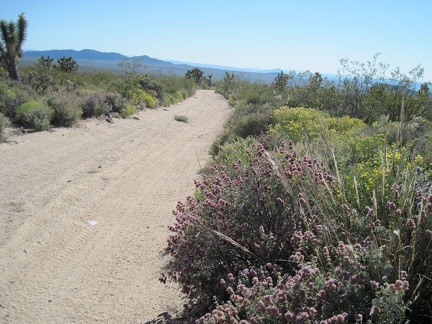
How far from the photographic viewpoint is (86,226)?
6875 mm

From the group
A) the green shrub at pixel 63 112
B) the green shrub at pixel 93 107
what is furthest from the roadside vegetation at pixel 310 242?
the green shrub at pixel 93 107

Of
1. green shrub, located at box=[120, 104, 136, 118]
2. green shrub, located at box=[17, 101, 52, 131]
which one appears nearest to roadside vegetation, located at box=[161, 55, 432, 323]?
green shrub, located at box=[17, 101, 52, 131]

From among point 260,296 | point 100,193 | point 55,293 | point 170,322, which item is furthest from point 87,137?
point 260,296

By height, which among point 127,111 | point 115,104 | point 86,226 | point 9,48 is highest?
point 9,48

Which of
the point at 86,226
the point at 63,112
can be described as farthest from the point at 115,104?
the point at 86,226

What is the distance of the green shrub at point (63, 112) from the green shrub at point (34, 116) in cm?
47

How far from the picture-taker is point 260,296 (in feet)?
8.53

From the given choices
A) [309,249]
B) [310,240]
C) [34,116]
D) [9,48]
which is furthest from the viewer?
[9,48]

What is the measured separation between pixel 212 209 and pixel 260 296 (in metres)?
1.39

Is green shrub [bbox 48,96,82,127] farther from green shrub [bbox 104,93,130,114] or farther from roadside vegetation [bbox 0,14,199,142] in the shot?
green shrub [bbox 104,93,130,114]

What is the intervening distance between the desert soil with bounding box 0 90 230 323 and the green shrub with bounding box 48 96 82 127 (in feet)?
3.49

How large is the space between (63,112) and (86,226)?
8.50 meters

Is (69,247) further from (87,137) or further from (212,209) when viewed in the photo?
(87,137)

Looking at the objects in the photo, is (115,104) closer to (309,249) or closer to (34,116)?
(34,116)
